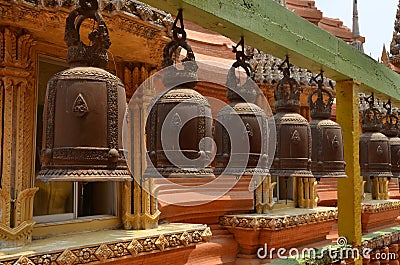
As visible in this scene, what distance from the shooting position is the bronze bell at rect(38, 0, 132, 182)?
1.79 m

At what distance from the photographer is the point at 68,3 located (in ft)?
10.9

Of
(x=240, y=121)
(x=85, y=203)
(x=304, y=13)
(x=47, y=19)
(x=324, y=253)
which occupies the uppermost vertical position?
(x=304, y=13)

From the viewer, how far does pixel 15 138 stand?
11.9 feet

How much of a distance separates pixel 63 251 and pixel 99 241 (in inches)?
14.1

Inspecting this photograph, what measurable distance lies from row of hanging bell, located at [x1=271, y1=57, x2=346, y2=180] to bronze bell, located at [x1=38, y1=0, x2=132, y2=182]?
4.10 ft

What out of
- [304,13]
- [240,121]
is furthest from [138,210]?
[304,13]

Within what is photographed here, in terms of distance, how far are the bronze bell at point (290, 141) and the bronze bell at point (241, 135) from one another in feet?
0.74

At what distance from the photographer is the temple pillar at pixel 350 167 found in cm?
361

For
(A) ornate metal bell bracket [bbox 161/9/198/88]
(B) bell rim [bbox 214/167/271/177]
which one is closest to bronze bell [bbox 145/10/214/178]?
(A) ornate metal bell bracket [bbox 161/9/198/88]

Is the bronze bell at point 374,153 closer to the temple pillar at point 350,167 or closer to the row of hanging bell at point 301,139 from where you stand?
the temple pillar at point 350,167

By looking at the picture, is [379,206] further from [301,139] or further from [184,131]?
[184,131]

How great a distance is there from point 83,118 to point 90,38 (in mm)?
293

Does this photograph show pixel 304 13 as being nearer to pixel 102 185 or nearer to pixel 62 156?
pixel 102 185

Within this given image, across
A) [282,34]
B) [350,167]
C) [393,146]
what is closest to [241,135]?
[282,34]
